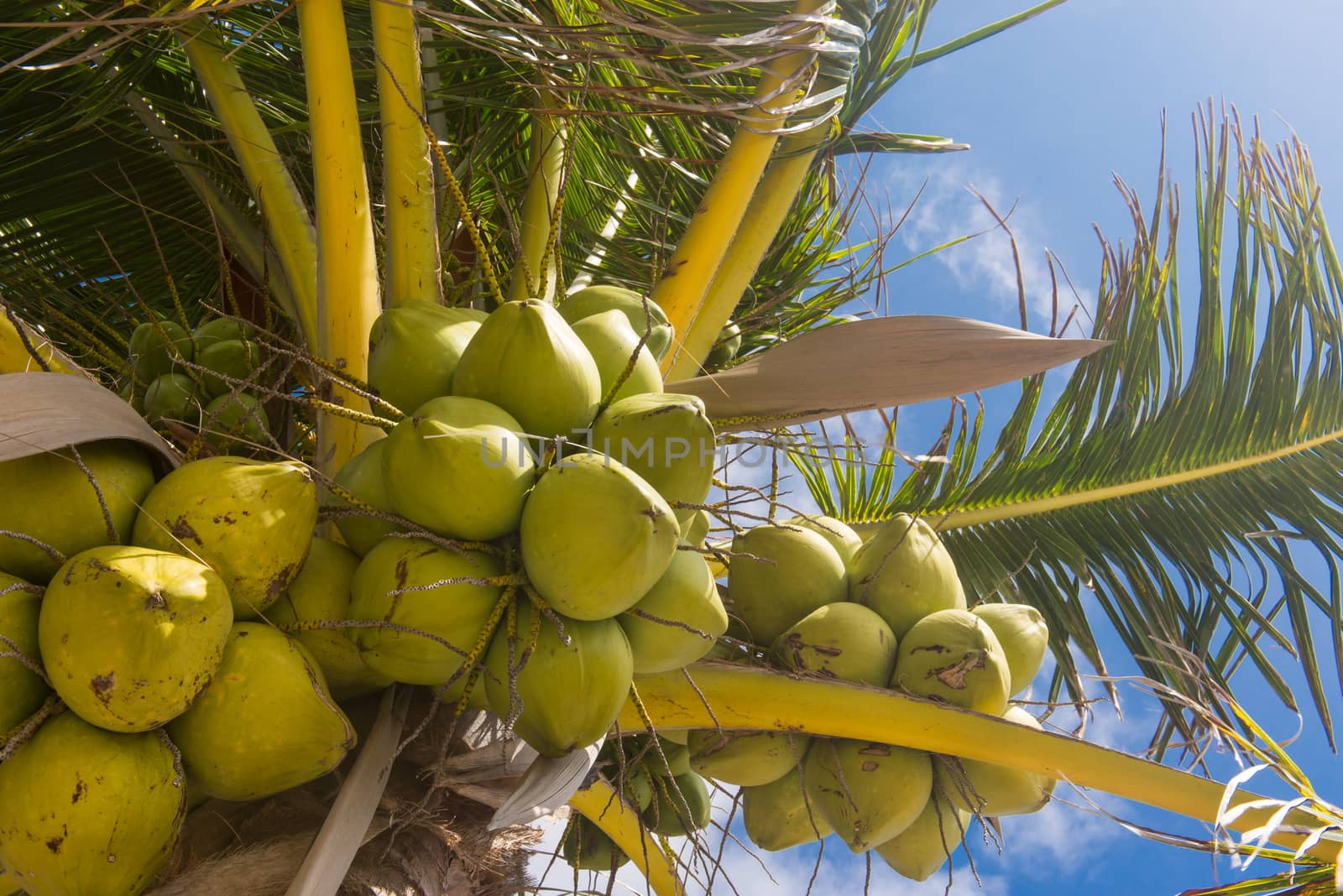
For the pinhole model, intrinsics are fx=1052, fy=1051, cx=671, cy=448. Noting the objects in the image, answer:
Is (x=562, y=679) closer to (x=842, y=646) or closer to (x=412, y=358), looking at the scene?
(x=412, y=358)

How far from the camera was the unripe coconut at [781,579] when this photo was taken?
1.87 meters

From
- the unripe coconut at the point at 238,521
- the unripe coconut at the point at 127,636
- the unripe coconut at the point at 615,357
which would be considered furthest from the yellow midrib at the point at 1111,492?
the unripe coconut at the point at 127,636

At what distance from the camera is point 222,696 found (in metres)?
1.18

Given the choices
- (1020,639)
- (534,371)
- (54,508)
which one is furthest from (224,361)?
(1020,639)

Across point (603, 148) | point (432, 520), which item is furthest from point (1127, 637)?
point (432, 520)

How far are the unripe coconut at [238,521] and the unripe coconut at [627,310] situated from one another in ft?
1.84

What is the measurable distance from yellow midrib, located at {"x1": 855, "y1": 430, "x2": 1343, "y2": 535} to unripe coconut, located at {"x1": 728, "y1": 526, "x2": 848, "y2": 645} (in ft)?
3.15

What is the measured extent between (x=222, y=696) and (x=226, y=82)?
4.69 ft

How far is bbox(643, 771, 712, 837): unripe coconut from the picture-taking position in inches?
87.2

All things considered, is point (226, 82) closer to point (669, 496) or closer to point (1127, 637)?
point (669, 496)

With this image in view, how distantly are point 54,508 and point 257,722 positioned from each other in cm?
34

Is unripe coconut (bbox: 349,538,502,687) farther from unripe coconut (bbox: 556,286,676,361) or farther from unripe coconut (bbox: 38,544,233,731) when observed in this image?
unripe coconut (bbox: 556,286,676,361)

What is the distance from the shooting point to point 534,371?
1.34 m

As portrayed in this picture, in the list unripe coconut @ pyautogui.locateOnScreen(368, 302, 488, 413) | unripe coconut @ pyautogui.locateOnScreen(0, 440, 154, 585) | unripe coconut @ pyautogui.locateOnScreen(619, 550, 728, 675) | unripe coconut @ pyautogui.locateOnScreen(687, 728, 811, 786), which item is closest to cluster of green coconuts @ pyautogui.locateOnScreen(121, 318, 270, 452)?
unripe coconut @ pyautogui.locateOnScreen(368, 302, 488, 413)
